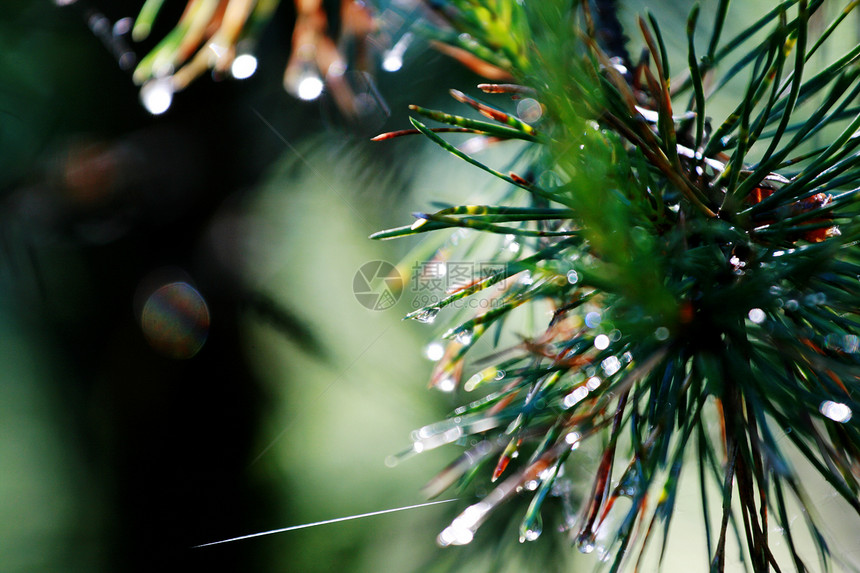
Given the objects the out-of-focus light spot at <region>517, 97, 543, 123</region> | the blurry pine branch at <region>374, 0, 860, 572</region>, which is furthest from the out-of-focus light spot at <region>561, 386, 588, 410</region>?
the out-of-focus light spot at <region>517, 97, 543, 123</region>

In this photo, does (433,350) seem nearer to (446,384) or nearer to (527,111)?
(446,384)

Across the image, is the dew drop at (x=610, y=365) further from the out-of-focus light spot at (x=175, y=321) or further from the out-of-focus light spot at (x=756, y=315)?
the out-of-focus light spot at (x=175, y=321)

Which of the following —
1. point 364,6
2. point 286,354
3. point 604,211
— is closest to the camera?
point 604,211

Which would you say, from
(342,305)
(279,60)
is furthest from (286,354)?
(279,60)

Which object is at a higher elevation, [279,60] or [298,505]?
[279,60]

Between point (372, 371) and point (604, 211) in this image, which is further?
point (372, 371)

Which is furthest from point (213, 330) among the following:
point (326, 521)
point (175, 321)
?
point (326, 521)

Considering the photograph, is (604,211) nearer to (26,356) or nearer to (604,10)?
(604,10)
